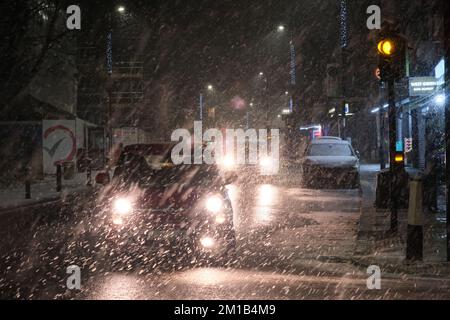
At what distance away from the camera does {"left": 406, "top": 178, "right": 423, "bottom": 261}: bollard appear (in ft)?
28.1

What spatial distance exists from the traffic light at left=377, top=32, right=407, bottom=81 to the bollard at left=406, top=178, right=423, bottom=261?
282cm

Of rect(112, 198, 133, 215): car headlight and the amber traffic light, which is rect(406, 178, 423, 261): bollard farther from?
rect(112, 198, 133, 215): car headlight

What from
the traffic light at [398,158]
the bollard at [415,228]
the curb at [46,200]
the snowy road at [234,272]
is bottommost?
the curb at [46,200]

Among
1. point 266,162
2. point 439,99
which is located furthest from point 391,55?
point 266,162

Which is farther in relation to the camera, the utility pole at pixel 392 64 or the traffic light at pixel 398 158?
the traffic light at pixel 398 158

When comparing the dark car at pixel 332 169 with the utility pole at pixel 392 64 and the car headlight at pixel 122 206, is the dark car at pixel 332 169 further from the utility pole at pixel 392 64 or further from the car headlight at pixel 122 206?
the car headlight at pixel 122 206

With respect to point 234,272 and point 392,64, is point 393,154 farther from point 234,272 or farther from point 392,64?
point 234,272

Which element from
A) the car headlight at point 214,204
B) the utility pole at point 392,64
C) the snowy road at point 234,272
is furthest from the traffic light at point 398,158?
the car headlight at point 214,204

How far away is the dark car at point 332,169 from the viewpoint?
2284 centimetres

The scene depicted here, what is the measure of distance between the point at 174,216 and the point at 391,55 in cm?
504

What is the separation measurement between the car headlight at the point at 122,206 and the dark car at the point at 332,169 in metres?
15.2

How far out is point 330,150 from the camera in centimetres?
2480

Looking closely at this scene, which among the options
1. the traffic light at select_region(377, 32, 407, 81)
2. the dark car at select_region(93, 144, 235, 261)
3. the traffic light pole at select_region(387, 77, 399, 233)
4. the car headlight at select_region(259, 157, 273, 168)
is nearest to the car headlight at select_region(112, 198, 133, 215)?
the dark car at select_region(93, 144, 235, 261)
